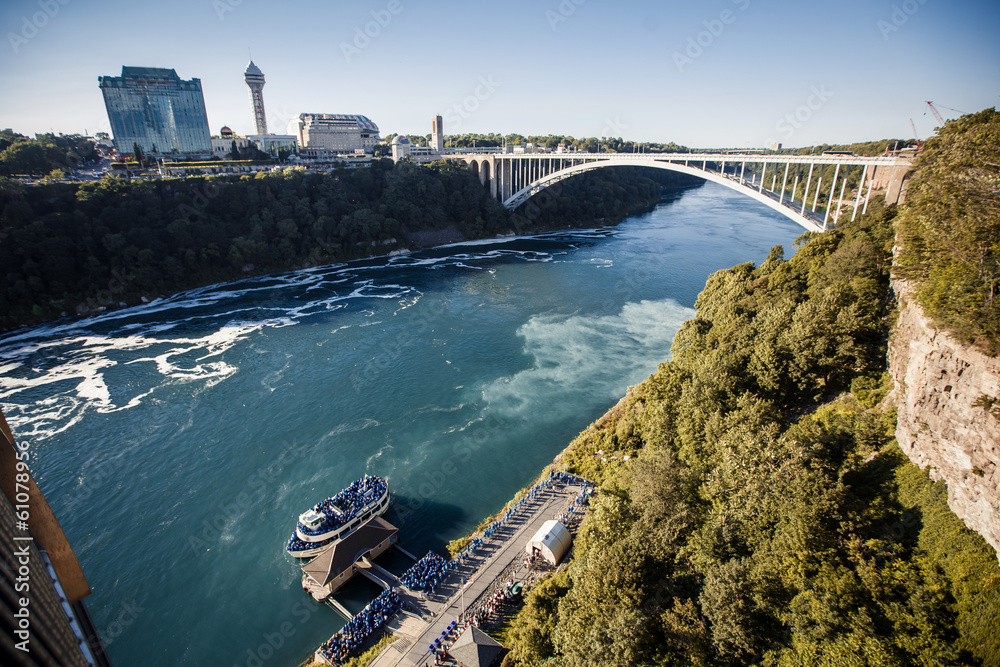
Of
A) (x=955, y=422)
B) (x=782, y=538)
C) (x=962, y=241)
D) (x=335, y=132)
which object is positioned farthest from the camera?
(x=335, y=132)

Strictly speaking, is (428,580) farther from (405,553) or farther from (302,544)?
(302,544)

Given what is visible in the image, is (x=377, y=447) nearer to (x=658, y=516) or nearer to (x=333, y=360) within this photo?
(x=333, y=360)

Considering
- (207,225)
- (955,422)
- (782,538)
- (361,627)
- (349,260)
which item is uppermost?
(955,422)

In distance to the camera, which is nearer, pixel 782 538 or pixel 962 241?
pixel 782 538

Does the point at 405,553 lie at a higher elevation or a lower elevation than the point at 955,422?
lower

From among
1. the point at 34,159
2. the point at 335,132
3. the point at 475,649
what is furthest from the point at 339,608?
the point at 335,132

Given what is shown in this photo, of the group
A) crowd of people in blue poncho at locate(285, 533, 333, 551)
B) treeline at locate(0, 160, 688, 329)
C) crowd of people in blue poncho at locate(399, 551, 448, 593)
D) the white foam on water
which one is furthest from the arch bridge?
crowd of people in blue poncho at locate(285, 533, 333, 551)

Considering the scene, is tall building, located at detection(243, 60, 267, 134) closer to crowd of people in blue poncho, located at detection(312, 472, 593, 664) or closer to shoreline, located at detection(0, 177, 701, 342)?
shoreline, located at detection(0, 177, 701, 342)
